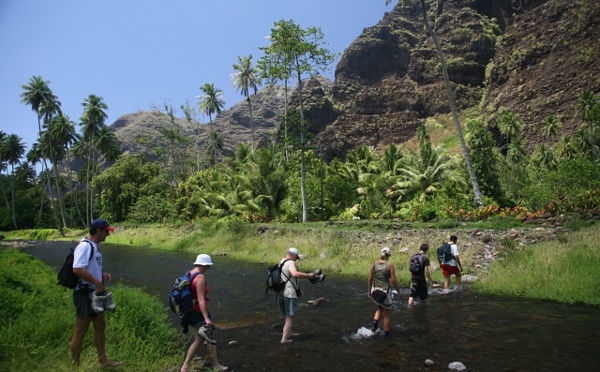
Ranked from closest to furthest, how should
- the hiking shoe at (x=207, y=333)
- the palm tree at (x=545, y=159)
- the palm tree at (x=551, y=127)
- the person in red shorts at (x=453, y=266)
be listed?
the hiking shoe at (x=207, y=333), the person in red shorts at (x=453, y=266), the palm tree at (x=545, y=159), the palm tree at (x=551, y=127)

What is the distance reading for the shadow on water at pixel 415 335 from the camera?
6.11m

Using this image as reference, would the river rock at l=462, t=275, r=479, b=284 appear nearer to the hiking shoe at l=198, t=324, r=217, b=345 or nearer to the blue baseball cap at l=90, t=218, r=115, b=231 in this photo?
the hiking shoe at l=198, t=324, r=217, b=345

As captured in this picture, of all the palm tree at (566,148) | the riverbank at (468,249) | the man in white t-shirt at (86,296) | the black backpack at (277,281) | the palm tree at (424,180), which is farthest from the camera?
the palm tree at (566,148)

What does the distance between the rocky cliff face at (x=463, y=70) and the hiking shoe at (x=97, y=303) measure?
44.5 meters

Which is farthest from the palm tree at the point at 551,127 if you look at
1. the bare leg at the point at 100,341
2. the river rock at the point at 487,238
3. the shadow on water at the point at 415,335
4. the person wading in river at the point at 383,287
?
the bare leg at the point at 100,341

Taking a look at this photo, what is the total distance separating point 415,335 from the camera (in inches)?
298

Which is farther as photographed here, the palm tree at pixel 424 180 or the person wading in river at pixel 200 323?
the palm tree at pixel 424 180

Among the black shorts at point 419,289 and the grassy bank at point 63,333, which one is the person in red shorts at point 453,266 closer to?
the black shorts at point 419,289

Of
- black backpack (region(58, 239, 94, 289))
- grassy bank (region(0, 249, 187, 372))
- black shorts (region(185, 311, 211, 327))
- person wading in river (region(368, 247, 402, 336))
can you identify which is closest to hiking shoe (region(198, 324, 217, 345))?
black shorts (region(185, 311, 211, 327))

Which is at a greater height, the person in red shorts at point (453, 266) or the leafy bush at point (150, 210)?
the leafy bush at point (150, 210)

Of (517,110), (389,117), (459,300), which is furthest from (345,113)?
(459,300)

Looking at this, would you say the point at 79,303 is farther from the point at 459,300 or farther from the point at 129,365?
the point at 459,300

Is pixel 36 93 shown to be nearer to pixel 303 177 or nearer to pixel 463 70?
pixel 303 177

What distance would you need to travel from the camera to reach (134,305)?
722 centimetres
